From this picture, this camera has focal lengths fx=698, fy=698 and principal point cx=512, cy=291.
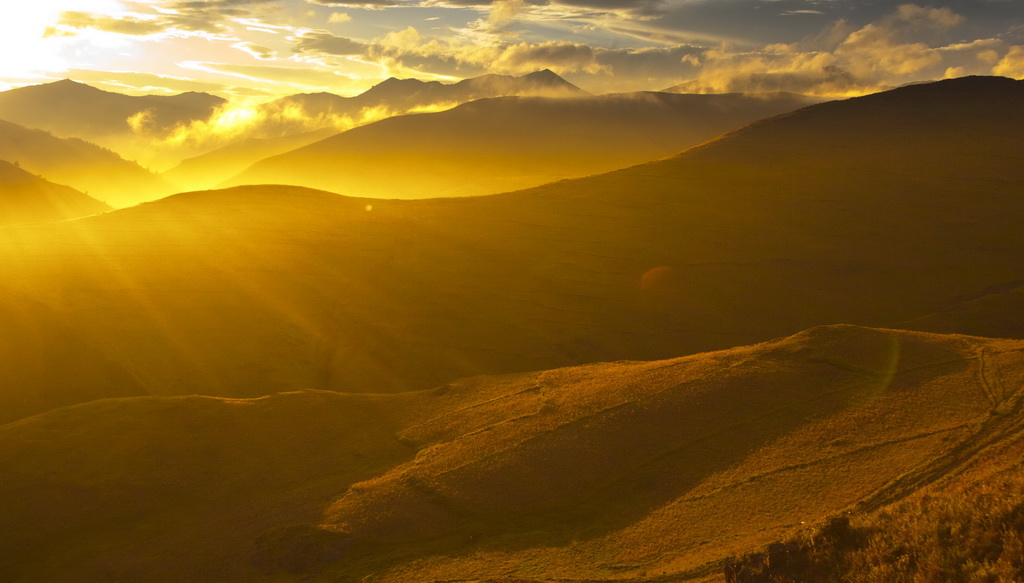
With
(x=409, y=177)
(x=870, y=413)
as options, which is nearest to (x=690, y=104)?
(x=409, y=177)

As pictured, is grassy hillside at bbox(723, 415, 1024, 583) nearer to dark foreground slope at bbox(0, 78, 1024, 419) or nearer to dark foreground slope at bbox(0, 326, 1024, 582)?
dark foreground slope at bbox(0, 326, 1024, 582)

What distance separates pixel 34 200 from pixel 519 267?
3119 inches

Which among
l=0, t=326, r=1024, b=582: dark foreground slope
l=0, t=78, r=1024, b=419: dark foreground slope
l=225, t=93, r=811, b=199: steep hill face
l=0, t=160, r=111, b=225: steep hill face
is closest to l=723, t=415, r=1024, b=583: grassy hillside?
l=0, t=326, r=1024, b=582: dark foreground slope

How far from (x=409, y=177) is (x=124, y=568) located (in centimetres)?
11963

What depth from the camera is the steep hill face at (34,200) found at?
268 feet

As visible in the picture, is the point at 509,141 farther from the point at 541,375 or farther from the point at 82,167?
the point at 541,375

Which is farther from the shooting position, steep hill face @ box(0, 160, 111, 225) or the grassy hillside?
steep hill face @ box(0, 160, 111, 225)

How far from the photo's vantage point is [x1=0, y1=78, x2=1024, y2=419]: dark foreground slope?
2569 cm

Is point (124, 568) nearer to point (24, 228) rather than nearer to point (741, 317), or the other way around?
point (741, 317)

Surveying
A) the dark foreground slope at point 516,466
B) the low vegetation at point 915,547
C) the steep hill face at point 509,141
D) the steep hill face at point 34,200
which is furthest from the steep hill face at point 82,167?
the low vegetation at point 915,547

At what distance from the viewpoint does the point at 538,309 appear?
28.7 meters

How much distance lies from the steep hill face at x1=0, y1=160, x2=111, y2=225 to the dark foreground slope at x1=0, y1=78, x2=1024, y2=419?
50.5m

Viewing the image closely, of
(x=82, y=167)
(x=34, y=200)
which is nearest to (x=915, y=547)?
(x=34, y=200)

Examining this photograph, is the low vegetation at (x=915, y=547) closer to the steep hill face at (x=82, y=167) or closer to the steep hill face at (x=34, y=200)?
the steep hill face at (x=34, y=200)
